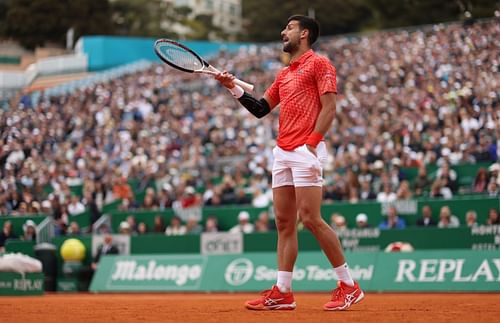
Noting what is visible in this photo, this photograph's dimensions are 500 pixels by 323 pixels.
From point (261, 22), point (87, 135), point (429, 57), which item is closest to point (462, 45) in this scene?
point (429, 57)

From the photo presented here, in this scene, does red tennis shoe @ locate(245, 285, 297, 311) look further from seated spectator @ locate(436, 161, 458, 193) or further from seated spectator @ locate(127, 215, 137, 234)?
seated spectator @ locate(127, 215, 137, 234)

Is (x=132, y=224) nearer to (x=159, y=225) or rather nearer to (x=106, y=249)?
(x=159, y=225)

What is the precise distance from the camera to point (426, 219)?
1686cm

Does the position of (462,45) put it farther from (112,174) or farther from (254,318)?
(254,318)

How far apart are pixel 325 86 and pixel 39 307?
3.94m

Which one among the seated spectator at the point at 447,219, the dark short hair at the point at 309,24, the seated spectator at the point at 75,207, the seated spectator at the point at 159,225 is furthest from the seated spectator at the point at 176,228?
the dark short hair at the point at 309,24

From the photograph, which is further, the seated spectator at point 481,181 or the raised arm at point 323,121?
the seated spectator at point 481,181

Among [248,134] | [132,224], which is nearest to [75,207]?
[132,224]

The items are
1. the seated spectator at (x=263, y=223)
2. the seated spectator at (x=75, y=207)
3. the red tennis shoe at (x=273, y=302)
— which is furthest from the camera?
the seated spectator at (x=75, y=207)

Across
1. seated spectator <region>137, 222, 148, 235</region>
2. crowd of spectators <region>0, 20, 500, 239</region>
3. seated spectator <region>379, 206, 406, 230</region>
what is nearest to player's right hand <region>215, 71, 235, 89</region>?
seated spectator <region>379, 206, 406, 230</region>

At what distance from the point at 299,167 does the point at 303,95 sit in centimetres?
68

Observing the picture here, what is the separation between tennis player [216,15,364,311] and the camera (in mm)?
8609

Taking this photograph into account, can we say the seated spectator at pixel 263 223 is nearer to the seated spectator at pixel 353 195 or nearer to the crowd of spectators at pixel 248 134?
the crowd of spectators at pixel 248 134

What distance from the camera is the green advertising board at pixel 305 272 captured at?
14.5 metres
